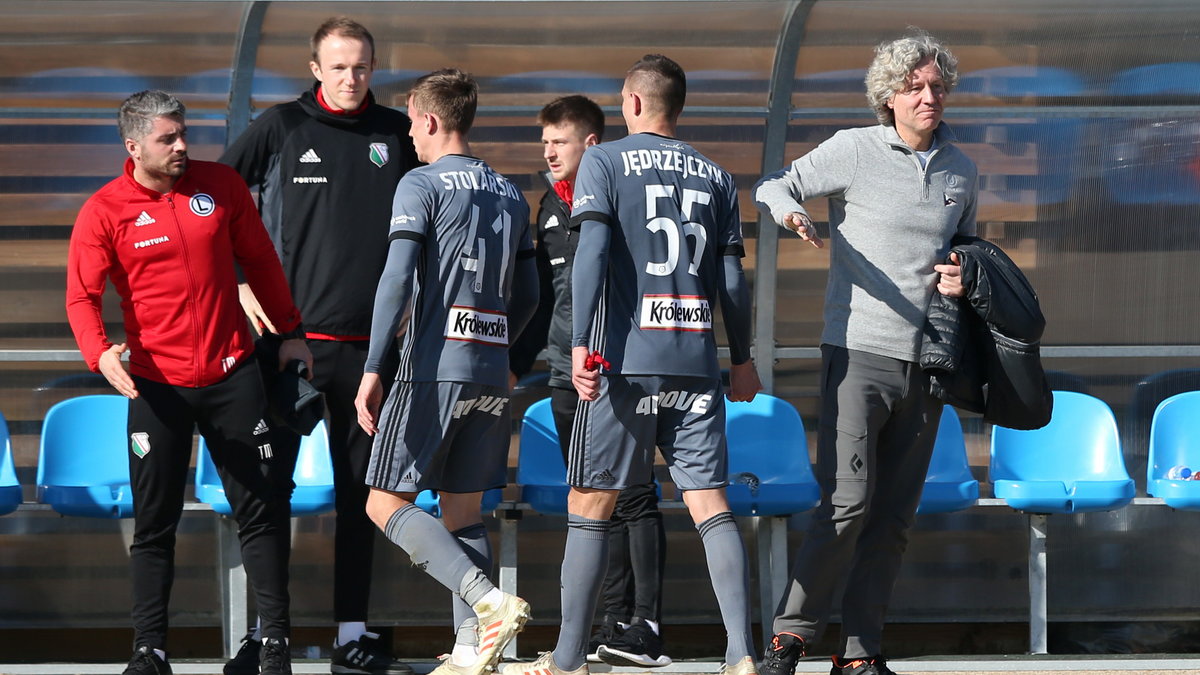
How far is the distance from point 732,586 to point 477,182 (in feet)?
5.03

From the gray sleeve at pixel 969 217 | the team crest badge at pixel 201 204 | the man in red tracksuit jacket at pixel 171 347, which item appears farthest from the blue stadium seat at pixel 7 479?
the gray sleeve at pixel 969 217

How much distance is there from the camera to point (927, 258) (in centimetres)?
454

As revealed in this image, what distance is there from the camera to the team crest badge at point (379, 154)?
5223 millimetres

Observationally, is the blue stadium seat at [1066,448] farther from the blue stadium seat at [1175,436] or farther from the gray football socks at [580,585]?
the gray football socks at [580,585]

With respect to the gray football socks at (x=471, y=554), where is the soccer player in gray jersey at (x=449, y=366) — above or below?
above

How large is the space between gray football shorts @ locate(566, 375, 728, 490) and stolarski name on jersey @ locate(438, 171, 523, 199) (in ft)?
2.49

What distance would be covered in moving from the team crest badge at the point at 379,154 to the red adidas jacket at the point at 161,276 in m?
0.65

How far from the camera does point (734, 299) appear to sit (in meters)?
4.45

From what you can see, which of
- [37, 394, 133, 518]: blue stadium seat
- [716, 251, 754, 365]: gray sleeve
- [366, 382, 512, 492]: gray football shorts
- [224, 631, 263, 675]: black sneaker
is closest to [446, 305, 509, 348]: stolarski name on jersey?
[366, 382, 512, 492]: gray football shorts

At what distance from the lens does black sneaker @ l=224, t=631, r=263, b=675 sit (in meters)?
4.93

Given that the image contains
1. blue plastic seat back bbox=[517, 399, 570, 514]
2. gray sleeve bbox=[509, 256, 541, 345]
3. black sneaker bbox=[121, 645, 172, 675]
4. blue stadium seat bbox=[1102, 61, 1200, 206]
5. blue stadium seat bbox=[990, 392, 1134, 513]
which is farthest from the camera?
blue stadium seat bbox=[1102, 61, 1200, 206]

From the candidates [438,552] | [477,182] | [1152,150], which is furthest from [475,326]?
[1152,150]

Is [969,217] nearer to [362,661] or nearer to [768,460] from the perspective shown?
[768,460]

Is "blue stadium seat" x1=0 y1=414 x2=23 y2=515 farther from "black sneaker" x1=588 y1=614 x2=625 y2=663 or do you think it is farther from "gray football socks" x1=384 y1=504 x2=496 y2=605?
"black sneaker" x1=588 y1=614 x2=625 y2=663
